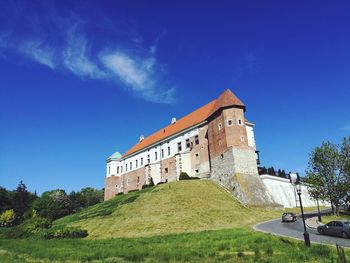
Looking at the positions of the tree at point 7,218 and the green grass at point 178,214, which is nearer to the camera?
the green grass at point 178,214

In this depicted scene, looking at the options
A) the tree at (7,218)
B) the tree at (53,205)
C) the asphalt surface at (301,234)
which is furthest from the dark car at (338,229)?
the tree at (7,218)

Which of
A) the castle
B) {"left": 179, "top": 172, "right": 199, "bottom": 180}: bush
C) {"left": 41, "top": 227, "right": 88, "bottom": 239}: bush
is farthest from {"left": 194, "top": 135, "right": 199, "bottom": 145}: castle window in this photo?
{"left": 41, "top": 227, "right": 88, "bottom": 239}: bush

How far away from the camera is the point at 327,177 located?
37.5 m

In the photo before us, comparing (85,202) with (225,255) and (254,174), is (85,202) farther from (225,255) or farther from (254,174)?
(225,255)

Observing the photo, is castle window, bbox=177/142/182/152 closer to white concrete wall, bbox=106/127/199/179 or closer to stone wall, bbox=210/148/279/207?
white concrete wall, bbox=106/127/199/179

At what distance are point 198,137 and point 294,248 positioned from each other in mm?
38999

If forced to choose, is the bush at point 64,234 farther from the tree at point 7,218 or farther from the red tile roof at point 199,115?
the tree at point 7,218

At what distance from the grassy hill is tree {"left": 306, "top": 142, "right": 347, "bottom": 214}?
669 cm

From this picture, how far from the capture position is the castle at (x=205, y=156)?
40812 millimetres

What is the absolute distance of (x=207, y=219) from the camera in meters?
30.1

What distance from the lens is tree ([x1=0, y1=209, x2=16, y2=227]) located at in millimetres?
65556

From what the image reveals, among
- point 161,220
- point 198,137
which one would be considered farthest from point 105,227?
point 198,137

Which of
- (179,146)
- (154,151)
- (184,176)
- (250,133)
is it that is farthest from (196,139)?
(154,151)

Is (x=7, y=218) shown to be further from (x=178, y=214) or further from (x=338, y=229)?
(x=338, y=229)
